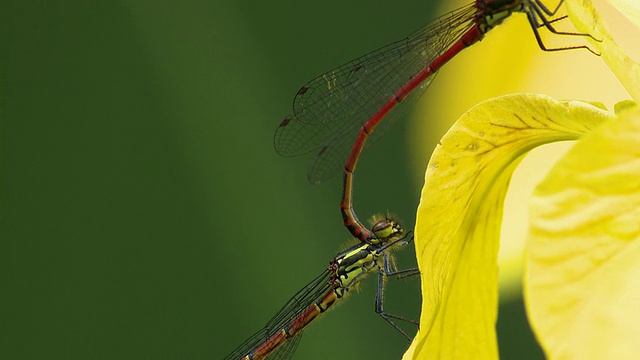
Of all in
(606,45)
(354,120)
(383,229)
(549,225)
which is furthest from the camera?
(354,120)

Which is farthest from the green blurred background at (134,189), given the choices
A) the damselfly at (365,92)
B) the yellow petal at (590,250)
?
the yellow petal at (590,250)

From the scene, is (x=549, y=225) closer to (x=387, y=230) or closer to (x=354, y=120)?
(x=387, y=230)

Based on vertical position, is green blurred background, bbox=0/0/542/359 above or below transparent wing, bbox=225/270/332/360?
above

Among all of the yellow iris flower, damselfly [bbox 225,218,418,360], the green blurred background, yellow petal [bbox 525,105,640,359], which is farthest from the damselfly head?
yellow petal [bbox 525,105,640,359]

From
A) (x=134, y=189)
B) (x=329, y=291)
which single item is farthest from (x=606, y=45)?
(x=329, y=291)

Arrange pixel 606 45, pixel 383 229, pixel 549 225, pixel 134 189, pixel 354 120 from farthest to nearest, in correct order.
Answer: pixel 354 120
pixel 383 229
pixel 134 189
pixel 606 45
pixel 549 225

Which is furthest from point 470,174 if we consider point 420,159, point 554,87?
point 420,159

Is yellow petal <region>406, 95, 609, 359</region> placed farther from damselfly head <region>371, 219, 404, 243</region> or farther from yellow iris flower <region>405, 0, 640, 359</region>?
damselfly head <region>371, 219, 404, 243</region>
